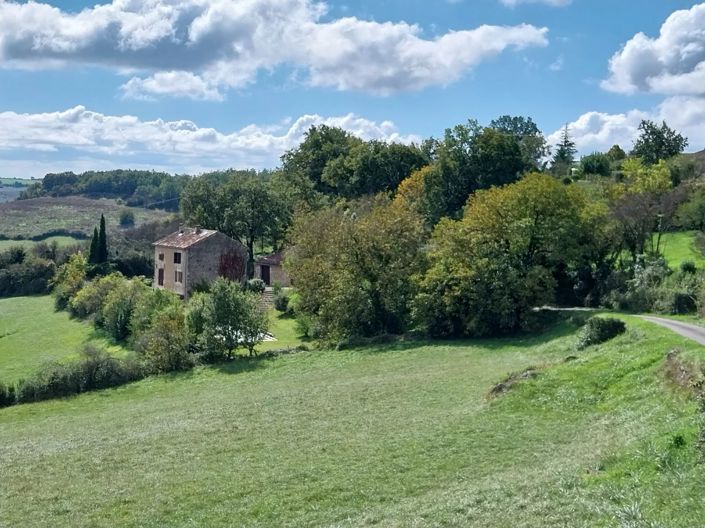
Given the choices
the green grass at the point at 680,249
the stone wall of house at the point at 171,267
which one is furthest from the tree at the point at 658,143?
the stone wall of house at the point at 171,267

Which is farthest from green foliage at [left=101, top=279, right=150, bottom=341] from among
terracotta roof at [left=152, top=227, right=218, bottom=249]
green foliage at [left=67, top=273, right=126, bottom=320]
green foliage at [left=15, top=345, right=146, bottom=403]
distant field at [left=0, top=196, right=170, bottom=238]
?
distant field at [left=0, top=196, right=170, bottom=238]

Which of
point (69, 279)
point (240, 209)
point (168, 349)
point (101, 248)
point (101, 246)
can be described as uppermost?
point (240, 209)

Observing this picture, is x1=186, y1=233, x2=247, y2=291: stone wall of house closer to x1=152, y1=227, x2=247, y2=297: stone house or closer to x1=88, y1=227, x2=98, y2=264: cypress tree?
x1=152, y1=227, x2=247, y2=297: stone house

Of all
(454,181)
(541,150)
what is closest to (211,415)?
(454,181)

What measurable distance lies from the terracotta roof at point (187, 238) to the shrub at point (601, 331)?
45.6 m

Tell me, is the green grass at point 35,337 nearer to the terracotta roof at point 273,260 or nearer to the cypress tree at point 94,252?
the cypress tree at point 94,252

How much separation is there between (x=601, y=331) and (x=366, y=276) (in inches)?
739

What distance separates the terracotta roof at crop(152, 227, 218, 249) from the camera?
68.9 metres

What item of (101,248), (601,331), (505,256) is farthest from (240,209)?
(601,331)

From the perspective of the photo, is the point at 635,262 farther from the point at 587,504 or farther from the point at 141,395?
the point at 587,504

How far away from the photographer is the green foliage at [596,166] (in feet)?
280

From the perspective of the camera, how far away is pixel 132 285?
6394 cm

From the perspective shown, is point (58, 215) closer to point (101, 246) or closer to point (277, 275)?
point (101, 246)

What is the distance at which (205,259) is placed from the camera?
69250 mm
